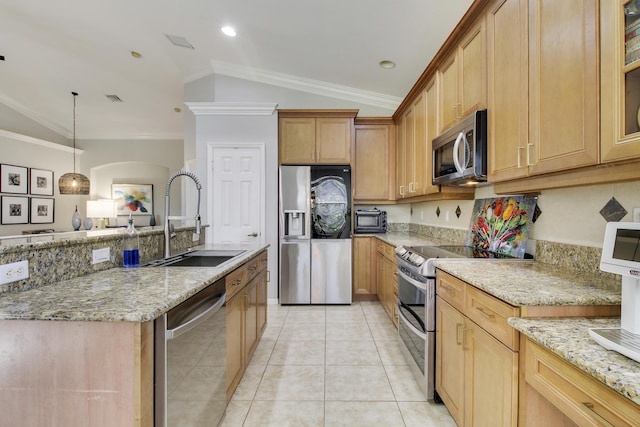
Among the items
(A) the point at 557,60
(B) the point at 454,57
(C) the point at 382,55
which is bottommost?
(A) the point at 557,60

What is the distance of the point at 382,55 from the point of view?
3180 mm

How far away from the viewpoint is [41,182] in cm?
587

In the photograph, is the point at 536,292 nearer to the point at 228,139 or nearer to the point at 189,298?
the point at 189,298

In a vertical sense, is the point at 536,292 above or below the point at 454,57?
below

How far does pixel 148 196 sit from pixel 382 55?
6.30m

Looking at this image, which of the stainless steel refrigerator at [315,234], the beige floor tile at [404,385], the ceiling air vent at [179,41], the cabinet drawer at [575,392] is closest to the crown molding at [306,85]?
the ceiling air vent at [179,41]

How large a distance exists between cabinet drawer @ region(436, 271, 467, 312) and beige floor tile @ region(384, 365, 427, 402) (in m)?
0.75

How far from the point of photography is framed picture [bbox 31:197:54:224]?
5726mm

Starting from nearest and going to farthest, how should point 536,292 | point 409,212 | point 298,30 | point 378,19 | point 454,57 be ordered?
point 536,292 < point 454,57 < point 378,19 < point 298,30 < point 409,212

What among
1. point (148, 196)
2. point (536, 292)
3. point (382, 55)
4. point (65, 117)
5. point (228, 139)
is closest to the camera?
point (536, 292)

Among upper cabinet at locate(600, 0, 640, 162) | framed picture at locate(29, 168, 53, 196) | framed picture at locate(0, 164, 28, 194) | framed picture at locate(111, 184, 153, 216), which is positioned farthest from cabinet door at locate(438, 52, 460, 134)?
framed picture at locate(29, 168, 53, 196)

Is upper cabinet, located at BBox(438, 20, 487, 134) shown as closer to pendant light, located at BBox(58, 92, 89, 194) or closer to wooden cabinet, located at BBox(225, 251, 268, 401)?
wooden cabinet, located at BBox(225, 251, 268, 401)

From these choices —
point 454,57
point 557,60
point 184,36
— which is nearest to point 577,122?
point 557,60

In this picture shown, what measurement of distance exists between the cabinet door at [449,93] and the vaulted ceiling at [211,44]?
47 cm
